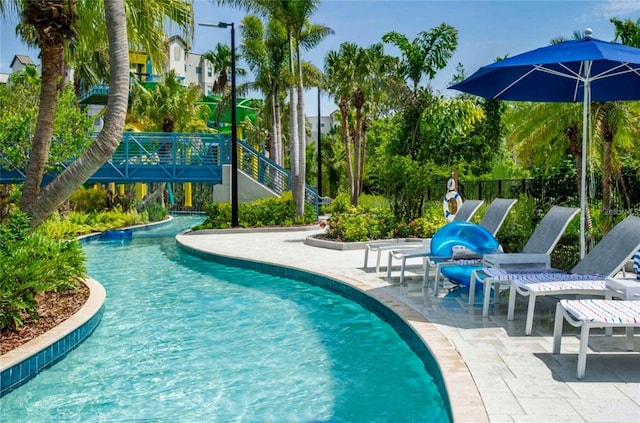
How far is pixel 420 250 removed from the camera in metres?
9.37

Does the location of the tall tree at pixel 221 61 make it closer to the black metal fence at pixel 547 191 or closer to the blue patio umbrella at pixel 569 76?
the black metal fence at pixel 547 191

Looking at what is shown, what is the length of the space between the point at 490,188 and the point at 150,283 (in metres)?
10.2

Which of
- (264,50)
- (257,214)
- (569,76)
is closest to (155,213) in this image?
(257,214)

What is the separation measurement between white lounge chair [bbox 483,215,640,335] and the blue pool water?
50.3 inches

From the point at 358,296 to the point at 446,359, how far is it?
3.72 m

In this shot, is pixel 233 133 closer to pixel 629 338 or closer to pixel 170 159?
pixel 170 159

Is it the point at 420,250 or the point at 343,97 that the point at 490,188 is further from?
the point at 343,97

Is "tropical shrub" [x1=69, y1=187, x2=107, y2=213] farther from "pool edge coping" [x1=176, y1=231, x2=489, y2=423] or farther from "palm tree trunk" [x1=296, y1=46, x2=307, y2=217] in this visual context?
"pool edge coping" [x1=176, y1=231, x2=489, y2=423]

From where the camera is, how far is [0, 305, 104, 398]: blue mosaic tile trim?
A: 5.24 metres

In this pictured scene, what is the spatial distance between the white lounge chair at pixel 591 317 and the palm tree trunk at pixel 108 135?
6027mm

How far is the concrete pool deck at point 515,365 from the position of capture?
3932mm

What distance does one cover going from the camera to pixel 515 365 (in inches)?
193

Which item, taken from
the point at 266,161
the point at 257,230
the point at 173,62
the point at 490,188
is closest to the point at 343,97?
the point at 266,161

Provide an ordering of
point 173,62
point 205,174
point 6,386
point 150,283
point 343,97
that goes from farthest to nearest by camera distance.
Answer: point 173,62 < point 343,97 < point 205,174 < point 150,283 < point 6,386
